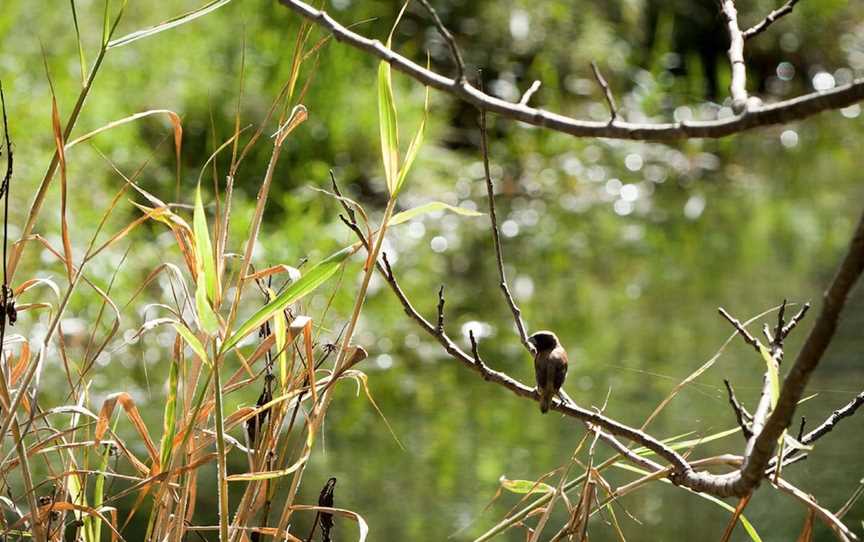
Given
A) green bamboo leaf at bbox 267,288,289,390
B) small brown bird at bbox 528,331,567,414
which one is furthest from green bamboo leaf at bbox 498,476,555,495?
green bamboo leaf at bbox 267,288,289,390

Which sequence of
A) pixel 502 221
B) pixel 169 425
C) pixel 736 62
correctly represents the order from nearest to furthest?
pixel 736 62, pixel 169 425, pixel 502 221

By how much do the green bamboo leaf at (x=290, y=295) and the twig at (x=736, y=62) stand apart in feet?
1.11

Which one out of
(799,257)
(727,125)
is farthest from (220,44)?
(727,125)

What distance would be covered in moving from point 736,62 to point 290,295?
0.37m

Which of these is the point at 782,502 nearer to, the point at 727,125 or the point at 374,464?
the point at 374,464

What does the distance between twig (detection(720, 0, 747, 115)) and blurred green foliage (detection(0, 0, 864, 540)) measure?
3.62 feet

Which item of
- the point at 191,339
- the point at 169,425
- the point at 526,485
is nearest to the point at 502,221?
the point at 526,485

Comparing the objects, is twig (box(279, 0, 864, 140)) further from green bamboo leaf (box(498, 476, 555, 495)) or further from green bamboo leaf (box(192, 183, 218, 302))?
green bamboo leaf (box(498, 476, 555, 495))

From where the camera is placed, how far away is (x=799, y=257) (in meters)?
4.15

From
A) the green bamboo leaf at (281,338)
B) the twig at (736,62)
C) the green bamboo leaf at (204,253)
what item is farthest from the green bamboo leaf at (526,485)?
the twig at (736,62)

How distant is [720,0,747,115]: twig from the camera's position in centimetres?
75

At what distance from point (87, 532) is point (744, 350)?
96.3 inches

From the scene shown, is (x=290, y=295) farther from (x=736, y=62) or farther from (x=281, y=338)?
(x=736, y=62)

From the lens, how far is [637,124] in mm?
723
